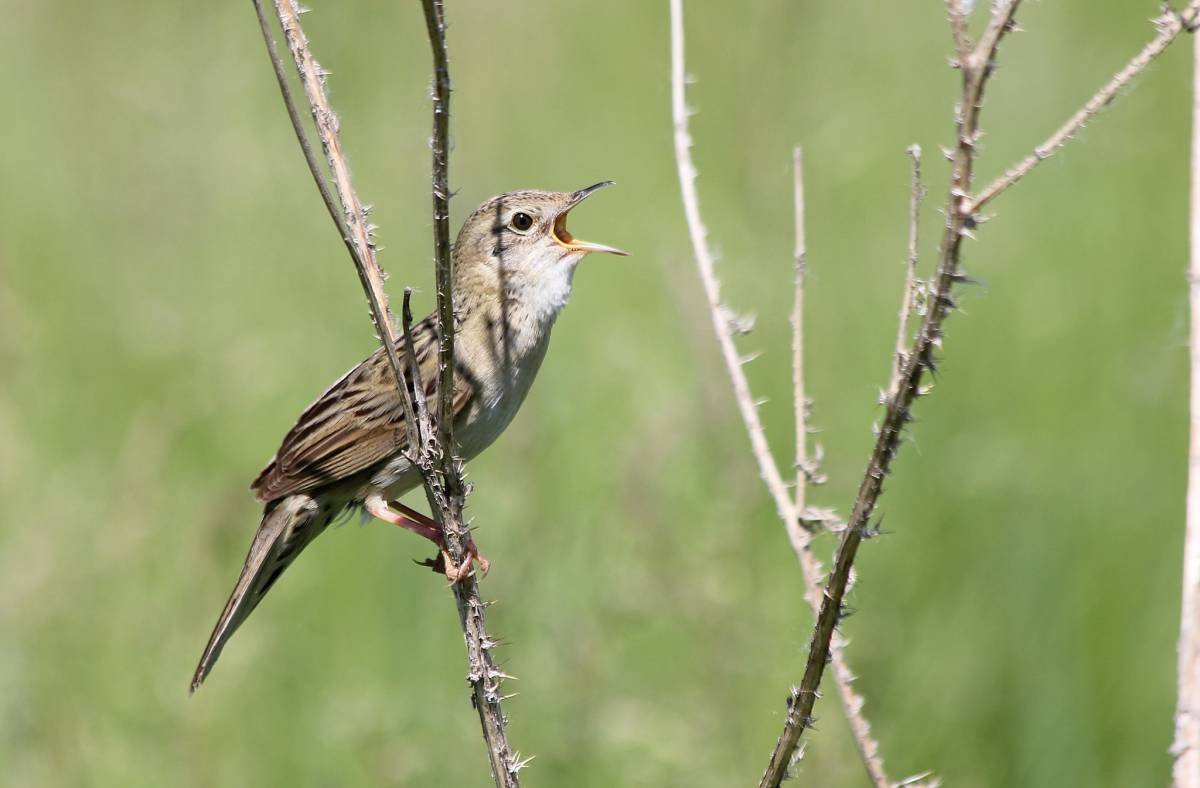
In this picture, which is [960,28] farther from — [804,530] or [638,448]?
[638,448]

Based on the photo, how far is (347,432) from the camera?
4320 millimetres

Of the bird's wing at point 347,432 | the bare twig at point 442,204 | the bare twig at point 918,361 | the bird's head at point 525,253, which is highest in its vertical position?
the bird's head at point 525,253

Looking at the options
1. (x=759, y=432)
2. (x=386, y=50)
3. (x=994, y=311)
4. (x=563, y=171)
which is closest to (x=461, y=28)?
(x=386, y=50)

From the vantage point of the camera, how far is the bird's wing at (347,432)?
167 inches

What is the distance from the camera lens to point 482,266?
14.4 ft

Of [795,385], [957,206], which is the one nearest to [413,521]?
[795,385]

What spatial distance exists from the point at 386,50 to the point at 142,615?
5552 mm

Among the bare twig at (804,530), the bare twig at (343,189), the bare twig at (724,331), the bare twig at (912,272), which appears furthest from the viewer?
the bare twig at (724,331)

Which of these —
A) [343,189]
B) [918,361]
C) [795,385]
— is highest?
[343,189]

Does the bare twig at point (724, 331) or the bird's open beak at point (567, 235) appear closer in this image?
the bare twig at point (724, 331)

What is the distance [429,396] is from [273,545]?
68cm

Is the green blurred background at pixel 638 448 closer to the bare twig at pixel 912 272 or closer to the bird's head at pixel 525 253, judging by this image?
the bird's head at pixel 525 253

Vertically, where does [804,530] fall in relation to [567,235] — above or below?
below

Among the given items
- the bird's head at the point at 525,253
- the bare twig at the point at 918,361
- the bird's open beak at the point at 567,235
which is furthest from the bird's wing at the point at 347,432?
the bare twig at the point at 918,361
